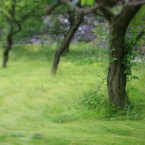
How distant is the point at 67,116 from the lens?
11.5 ft

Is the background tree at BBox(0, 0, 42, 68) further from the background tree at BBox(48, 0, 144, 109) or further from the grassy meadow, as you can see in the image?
the background tree at BBox(48, 0, 144, 109)

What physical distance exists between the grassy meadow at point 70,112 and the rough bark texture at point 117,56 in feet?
0.64

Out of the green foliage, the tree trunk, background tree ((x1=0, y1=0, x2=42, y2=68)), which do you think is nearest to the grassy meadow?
the green foliage

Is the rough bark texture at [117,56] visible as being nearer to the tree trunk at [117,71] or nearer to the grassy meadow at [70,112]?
the tree trunk at [117,71]

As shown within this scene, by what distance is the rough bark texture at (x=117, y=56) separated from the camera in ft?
10.8

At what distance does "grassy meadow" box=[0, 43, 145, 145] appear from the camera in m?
2.52

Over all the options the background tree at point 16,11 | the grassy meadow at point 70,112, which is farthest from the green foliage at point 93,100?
the background tree at point 16,11

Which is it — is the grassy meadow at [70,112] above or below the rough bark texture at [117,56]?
below

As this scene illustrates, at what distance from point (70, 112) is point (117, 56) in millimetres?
1157

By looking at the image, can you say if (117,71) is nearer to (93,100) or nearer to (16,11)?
(93,100)

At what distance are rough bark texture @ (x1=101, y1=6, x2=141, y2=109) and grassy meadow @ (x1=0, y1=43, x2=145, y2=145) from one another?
0.64ft

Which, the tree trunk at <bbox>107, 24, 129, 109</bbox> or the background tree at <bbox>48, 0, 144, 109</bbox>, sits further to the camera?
the tree trunk at <bbox>107, 24, 129, 109</bbox>

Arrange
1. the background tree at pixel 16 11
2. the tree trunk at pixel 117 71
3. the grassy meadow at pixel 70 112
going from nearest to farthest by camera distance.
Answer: the grassy meadow at pixel 70 112
the tree trunk at pixel 117 71
the background tree at pixel 16 11

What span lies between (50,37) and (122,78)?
568 cm
